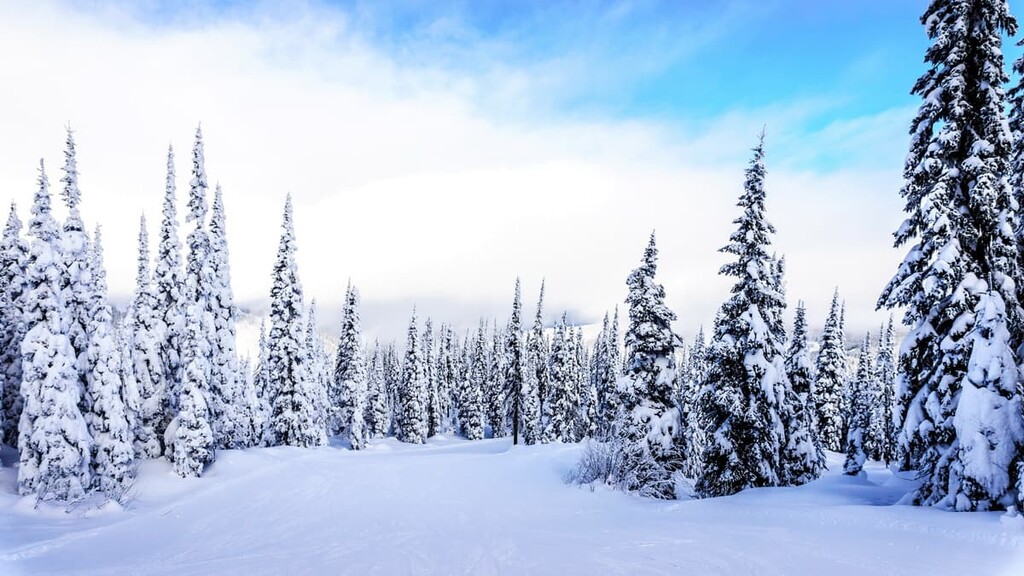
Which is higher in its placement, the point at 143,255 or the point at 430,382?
the point at 143,255

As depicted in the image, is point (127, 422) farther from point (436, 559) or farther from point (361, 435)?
point (361, 435)

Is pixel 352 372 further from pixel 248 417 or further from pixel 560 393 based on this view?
pixel 560 393

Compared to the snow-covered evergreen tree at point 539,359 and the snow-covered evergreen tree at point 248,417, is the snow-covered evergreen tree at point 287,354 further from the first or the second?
the snow-covered evergreen tree at point 539,359

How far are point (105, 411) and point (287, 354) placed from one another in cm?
2085

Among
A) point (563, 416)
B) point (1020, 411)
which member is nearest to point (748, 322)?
point (1020, 411)

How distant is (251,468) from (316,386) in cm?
2954

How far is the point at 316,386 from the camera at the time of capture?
57062 millimetres

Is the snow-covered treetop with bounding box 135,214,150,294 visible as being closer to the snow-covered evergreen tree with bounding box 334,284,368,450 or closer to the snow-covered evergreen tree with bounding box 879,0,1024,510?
the snow-covered evergreen tree with bounding box 334,284,368,450

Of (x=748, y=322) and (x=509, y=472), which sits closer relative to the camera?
(x=748, y=322)

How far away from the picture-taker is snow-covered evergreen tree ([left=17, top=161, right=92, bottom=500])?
18.0m

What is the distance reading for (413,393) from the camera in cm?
6731

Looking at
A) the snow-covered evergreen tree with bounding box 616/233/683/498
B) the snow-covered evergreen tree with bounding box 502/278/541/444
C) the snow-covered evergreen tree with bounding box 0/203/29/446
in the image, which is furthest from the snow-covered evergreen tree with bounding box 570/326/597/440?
the snow-covered evergreen tree with bounding box 0/203/29/446

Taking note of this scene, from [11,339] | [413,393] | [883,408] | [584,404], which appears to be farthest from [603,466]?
[584,404]

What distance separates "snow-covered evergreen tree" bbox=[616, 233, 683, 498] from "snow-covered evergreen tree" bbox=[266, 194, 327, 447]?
27484mm
